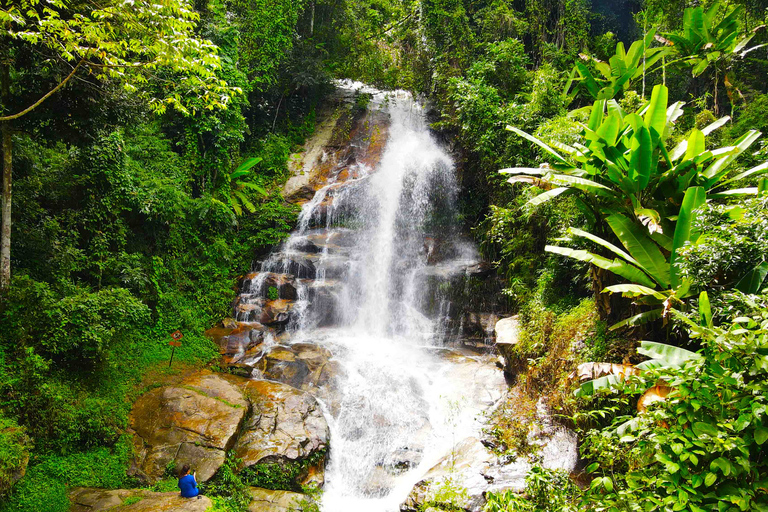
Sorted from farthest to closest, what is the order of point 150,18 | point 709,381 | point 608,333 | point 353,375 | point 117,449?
1. point 353,375
2. point 117,449
3. point 608,333
4. point 150,18
5. point 709,381

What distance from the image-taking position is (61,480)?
5.59 m

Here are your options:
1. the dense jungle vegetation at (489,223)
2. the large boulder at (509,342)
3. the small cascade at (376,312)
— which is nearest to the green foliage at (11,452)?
the dense jungle vegetation at (489,223)

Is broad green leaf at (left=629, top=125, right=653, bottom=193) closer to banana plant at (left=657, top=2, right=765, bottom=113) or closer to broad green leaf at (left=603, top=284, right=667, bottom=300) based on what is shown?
broad green leaf at (left=603, top=284, right=667, bottom=300)

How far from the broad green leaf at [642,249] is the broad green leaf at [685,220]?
7.0 inches

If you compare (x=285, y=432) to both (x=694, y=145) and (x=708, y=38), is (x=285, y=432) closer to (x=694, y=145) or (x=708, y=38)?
(x=694, y=145)

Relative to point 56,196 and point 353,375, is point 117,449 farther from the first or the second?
point 56,196

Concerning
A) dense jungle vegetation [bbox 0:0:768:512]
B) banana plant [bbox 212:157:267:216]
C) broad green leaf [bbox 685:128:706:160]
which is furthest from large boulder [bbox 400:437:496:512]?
banana plant [bbox 212:157:267:216]

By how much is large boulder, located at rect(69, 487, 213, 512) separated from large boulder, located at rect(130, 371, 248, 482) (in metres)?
0.62

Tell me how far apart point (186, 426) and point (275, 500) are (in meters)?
2.03

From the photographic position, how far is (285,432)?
7078 millimetres

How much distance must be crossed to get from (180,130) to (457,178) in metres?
9.04

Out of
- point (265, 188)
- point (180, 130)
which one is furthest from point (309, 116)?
point (180, 130)

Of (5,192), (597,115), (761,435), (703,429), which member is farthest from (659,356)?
(5,192)

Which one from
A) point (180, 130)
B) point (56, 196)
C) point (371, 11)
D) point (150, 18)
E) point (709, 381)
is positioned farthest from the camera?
point (371, 11)
